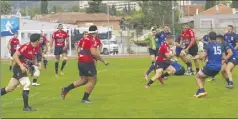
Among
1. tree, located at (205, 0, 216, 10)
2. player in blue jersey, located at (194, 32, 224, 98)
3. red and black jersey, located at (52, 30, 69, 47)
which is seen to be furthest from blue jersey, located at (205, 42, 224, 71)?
tree, located at (205, 0, 216, 10)

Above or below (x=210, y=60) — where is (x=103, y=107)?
below

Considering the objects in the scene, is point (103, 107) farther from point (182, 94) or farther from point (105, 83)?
point (105, 83)

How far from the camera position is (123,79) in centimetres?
2338

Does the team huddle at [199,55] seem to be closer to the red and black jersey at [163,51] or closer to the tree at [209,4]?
the red and black jersey at [163,51]

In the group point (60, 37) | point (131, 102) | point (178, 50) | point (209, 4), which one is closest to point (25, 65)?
point (131, 102)

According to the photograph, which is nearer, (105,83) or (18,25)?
(105,83)

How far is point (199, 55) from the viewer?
52.5 feet

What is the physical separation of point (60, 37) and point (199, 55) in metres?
10.5

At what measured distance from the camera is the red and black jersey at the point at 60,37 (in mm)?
25141

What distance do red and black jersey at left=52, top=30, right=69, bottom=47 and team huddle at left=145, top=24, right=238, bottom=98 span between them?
4.01 meters

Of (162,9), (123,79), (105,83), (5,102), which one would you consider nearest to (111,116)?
(5,102)

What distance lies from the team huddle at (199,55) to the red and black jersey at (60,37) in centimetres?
401

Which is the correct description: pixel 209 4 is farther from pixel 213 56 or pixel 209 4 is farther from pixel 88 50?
pixel 88 50

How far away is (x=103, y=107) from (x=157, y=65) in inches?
206
